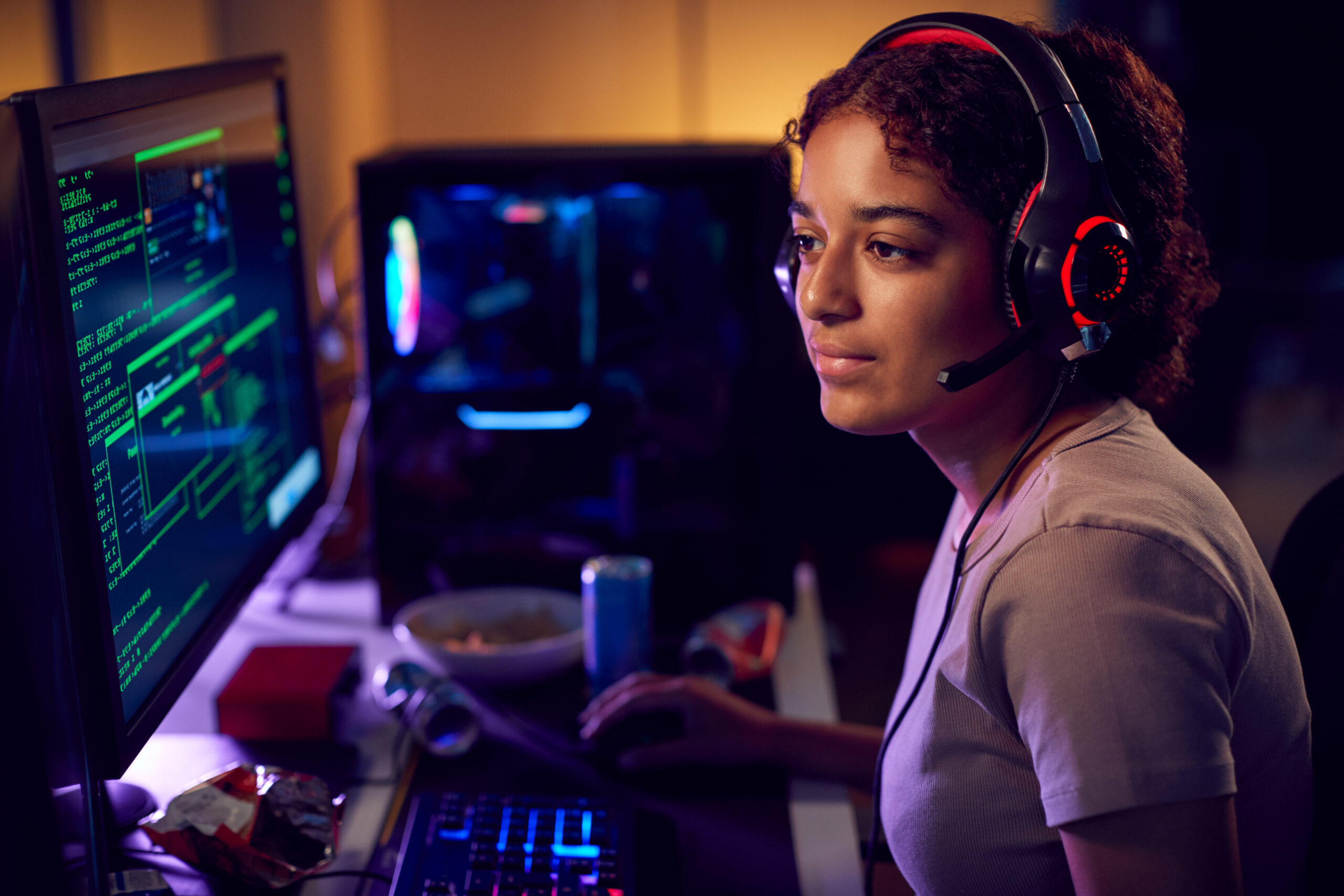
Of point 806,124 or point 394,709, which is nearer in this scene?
point 806,124

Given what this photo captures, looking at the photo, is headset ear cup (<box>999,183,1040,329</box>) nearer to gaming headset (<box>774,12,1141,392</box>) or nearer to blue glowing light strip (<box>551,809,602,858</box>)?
gaming headset (<box>774,12,1141,392</box>)

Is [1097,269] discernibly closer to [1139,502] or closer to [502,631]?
[1139,502]

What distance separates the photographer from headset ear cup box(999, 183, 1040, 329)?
0.68 m

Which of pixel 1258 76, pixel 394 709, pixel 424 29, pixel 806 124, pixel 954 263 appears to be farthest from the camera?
pixel 1258 76

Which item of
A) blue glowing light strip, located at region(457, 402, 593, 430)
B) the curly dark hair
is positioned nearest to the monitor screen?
blue glowing light strip, located at region(457, 402, 593, 430)

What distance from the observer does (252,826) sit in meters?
0.77

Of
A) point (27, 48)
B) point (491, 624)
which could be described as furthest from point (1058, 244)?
point (27, 48)

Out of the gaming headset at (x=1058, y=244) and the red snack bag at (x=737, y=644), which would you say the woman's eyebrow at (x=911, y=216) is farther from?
the red snack bag at (x=737, y=644)

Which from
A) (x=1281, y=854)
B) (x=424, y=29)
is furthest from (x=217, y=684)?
(x=424, y=29)

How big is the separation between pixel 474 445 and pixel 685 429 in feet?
0.89

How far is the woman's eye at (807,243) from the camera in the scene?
78 cm

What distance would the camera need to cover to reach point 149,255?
2.47ft

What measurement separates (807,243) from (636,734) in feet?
1.58

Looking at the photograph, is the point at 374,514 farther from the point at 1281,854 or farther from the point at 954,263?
the point at 1281,854
